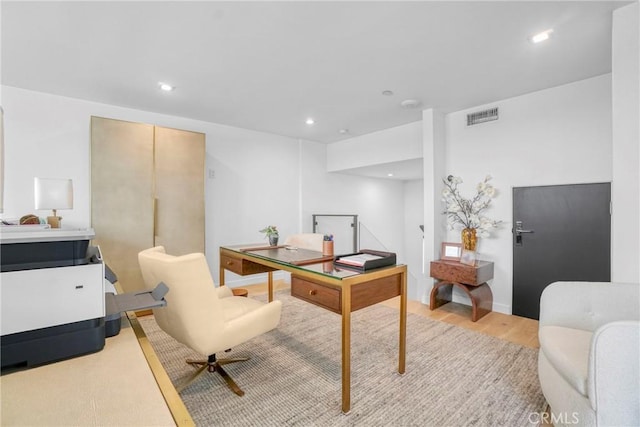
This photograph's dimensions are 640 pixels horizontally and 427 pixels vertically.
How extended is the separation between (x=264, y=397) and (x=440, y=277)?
243 centimetres

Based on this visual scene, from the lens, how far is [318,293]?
1.91 meters

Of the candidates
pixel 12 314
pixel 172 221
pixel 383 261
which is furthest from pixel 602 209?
pixel 172 221

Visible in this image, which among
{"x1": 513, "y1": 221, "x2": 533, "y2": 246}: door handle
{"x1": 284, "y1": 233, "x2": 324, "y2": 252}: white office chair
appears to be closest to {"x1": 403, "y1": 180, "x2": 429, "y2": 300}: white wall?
{"x1": 513, "y1": 221, "x2": 533, "y2": 246}: door handle

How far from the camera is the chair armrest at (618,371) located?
1.20m

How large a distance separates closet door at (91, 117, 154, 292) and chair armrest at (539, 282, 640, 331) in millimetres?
3776

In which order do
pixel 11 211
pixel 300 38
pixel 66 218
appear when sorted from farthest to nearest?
pixel 66 218 < pixel 11 211 < pixel 300 38

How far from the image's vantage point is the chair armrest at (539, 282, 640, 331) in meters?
1.63

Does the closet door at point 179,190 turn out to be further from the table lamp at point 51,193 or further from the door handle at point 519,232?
the door handle at point 519,232

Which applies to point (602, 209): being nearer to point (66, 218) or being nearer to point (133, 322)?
point (133, 322)

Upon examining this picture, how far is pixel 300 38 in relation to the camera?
2244mm

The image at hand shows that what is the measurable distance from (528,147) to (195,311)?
369cm

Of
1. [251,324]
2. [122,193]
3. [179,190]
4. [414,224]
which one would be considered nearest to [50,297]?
[251,324]

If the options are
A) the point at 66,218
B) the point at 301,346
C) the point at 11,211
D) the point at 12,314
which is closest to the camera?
the point at 12,314

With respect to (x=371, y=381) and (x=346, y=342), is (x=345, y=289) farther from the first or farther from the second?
(x=371, y=381)
